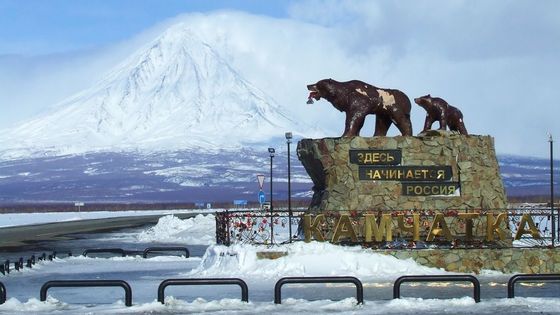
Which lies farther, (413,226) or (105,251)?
(105,251)

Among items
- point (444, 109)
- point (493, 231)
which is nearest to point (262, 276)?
point (493, 231)

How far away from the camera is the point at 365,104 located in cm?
2984

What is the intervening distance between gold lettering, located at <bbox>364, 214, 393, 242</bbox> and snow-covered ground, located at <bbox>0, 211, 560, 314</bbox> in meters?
0.47

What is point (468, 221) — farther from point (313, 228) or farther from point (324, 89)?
point (324, 89)

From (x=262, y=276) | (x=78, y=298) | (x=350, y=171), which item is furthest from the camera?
(x=350, y=171)

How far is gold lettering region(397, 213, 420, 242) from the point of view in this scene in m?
27.1

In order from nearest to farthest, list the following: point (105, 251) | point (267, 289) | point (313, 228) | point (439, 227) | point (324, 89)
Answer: point (267, 289)
point (439, 227)
point (313, 228)
point (324, 89)
point (105, 251)

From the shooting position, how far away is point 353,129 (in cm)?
2961

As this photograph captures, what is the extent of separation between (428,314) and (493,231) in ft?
30.9

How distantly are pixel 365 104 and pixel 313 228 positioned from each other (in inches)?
165

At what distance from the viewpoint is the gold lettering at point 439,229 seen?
1068 inches

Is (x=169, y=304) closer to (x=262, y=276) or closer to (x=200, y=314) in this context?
(x=200, y=314)

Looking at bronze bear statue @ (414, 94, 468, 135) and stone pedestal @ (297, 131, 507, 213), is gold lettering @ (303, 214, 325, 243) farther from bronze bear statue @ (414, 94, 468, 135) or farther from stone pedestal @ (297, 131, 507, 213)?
bronze bear statue @ (414, 94, 468, 135)

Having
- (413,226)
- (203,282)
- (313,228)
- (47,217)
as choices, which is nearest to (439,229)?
(413,226)
